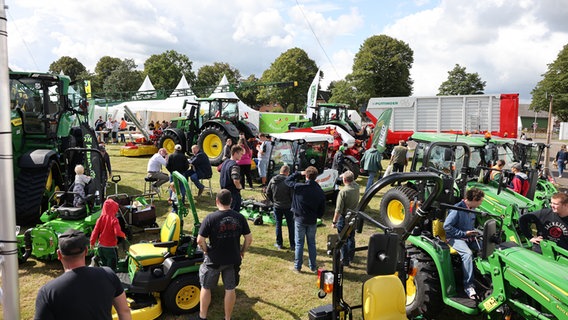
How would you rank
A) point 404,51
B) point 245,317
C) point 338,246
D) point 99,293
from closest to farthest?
point 99,293, point 338,246, point 245,317, point 404,51

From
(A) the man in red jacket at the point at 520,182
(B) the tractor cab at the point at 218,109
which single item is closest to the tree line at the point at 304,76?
(B) the tractor cab at the point at 218,109

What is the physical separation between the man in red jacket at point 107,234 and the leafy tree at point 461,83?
4930 cm

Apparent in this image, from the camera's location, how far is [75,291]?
7.11 feet

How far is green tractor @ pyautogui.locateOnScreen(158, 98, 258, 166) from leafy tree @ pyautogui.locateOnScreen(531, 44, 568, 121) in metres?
29.0

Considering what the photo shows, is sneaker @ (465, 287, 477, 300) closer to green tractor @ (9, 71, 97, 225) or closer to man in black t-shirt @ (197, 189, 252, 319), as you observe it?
man in black t-shirt @ (197, 189, 252, 319)

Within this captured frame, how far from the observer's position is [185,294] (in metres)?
4.23

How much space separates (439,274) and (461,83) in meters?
49.6

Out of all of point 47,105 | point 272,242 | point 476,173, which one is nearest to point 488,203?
point 476,173

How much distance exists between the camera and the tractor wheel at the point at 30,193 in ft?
20.5

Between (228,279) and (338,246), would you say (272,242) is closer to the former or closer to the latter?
(228,279)

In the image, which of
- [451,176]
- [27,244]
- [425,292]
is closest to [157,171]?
[27,244]

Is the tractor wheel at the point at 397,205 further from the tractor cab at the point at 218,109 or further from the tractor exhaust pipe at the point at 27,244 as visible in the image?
the tractor cab at the point at 218,109

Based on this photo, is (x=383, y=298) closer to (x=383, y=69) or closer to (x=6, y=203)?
(x=6, y=203)

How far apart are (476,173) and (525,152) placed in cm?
251
